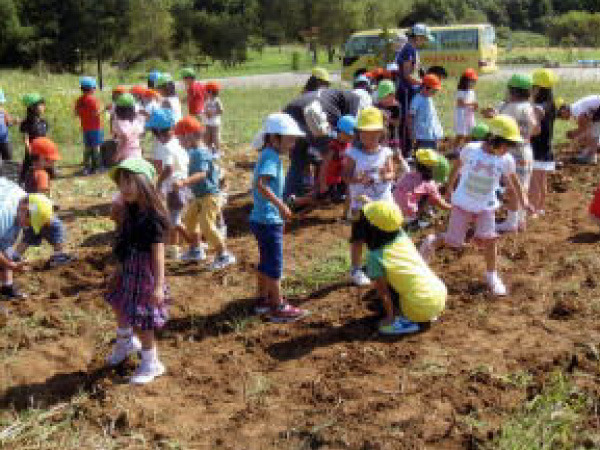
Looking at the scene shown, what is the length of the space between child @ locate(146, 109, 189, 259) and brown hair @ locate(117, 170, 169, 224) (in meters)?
2.08

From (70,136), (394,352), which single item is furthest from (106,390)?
(70,136)

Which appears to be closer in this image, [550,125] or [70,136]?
[550,125]

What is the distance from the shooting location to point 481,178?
5.66 meters

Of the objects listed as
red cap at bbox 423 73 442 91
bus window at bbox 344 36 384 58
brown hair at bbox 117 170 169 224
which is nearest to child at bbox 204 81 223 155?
red cap at bbox 423 73 442 91

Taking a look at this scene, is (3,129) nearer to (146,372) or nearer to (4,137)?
(4,137)

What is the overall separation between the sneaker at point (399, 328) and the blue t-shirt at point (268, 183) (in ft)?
3.89

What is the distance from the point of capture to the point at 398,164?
28.1 ft

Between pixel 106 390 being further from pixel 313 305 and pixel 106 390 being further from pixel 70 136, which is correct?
pixel 70 136

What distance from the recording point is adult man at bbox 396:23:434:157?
942 cm

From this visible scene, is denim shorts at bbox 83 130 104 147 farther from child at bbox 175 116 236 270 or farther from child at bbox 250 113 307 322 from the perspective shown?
child at bbox 250 113 307 322

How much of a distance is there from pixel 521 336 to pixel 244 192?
5791mm

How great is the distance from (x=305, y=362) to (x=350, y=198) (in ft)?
6.33

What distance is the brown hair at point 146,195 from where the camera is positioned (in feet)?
13.8

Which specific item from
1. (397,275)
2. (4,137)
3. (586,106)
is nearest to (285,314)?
(397,275)
